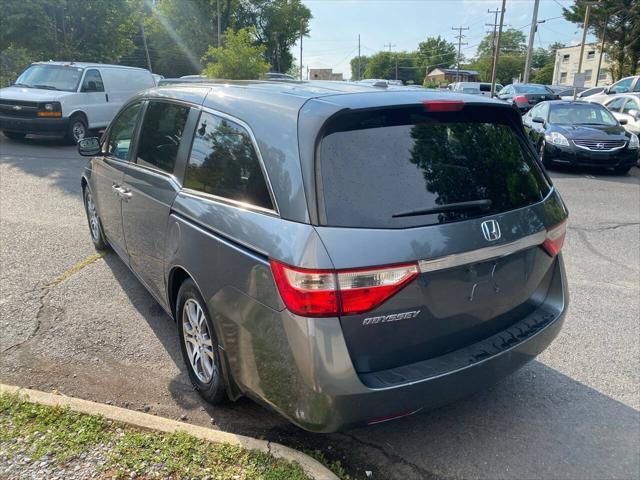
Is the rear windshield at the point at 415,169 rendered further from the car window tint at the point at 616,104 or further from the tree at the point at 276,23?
the tree at the point at 276,23

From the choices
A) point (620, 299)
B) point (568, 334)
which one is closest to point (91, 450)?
point (568, 334)

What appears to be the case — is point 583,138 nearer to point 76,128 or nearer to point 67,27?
point 76,128

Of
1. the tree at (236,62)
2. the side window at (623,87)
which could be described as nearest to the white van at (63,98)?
the tree at (236,62)

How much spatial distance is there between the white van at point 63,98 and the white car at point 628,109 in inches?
517

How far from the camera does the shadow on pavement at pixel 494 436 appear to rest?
2635mm

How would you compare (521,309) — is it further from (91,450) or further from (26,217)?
(26,217)

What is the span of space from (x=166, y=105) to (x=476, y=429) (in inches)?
114

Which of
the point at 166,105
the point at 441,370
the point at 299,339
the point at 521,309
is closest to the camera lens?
the point at 299,339

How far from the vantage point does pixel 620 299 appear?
468cm

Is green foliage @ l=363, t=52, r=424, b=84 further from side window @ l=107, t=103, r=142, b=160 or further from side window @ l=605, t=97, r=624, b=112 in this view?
side window @ l=107, t=103, r=142, b=160

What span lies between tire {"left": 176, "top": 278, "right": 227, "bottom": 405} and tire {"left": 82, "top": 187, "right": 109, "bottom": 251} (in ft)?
8.51

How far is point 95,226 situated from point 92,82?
9.56 metres

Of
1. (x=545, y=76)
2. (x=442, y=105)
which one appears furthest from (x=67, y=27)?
(x=545, y=76)

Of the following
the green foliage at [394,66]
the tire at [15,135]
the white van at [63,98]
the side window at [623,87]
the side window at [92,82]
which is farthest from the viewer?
the green foliage at [394,66]
